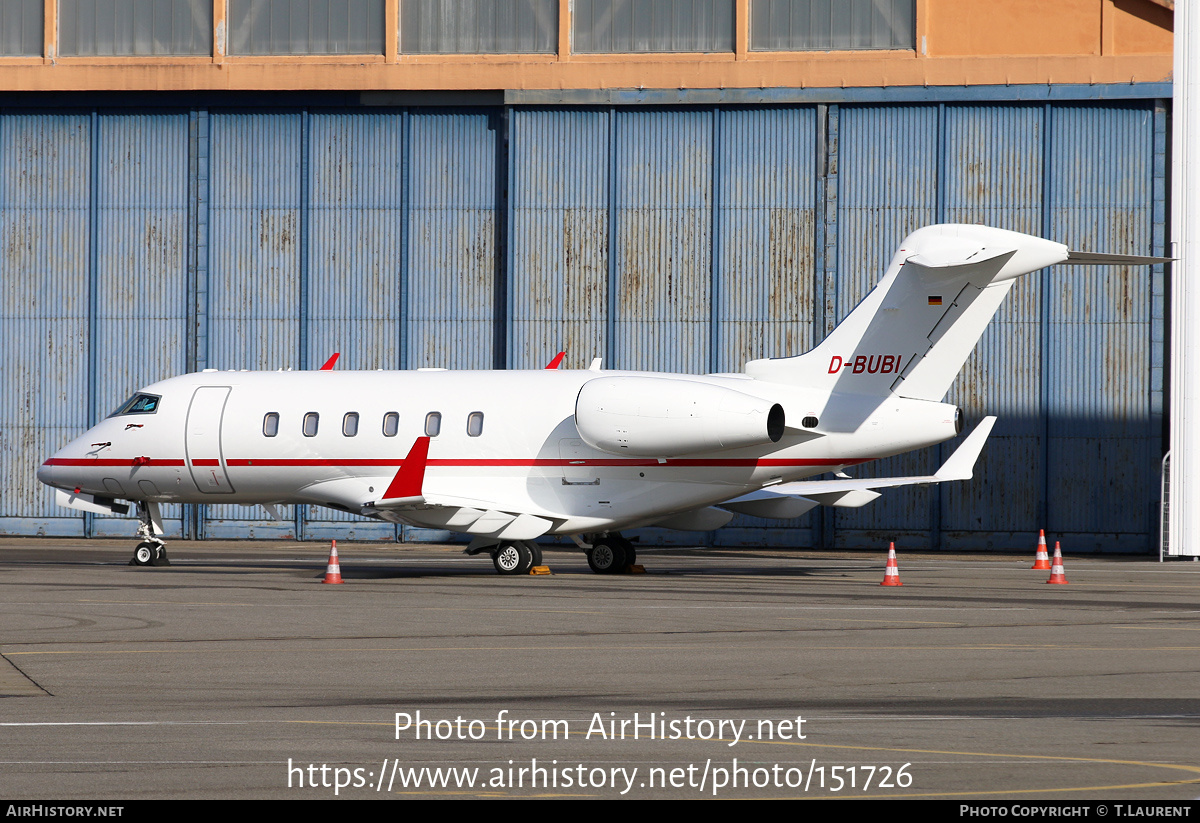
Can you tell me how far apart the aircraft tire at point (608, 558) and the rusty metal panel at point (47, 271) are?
1749 centimetres

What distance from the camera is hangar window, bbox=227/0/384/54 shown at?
3581 cm

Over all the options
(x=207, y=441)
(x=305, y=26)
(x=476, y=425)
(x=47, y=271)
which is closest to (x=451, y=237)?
(x=305, y=26)

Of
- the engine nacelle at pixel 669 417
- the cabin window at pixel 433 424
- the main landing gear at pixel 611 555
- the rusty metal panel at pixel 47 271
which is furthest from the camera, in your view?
the rusty metal panel at pixel 47 271

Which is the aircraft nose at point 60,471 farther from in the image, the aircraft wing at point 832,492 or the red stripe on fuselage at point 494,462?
the aircraft wing at point 832,492

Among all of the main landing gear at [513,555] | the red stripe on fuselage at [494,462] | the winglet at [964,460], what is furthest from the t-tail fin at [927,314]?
the main landing gear at [513,555]

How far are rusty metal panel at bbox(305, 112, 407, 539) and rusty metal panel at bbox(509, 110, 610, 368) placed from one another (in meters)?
3.11

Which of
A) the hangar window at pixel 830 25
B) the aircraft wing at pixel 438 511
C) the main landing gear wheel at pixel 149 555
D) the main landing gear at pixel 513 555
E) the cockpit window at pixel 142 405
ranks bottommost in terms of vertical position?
the main landing gear wheel at pixel 149 555

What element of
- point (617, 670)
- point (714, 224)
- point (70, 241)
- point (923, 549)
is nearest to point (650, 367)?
point (714, 224)

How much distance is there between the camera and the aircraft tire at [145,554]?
85.1 ft

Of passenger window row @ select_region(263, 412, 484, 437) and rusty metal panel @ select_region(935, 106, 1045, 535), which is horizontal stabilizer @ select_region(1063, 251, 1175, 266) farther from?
rusty metal panel @ select_region(935, 106, 1045, 535)

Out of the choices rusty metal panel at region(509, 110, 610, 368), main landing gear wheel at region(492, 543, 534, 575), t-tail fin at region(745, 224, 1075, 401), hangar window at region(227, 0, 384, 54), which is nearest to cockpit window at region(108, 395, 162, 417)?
main landing gear wheel at region(492, 543, 534, 575)

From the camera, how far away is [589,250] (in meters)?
35.3

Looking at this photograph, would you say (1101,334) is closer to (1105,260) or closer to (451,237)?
(1105,260)
